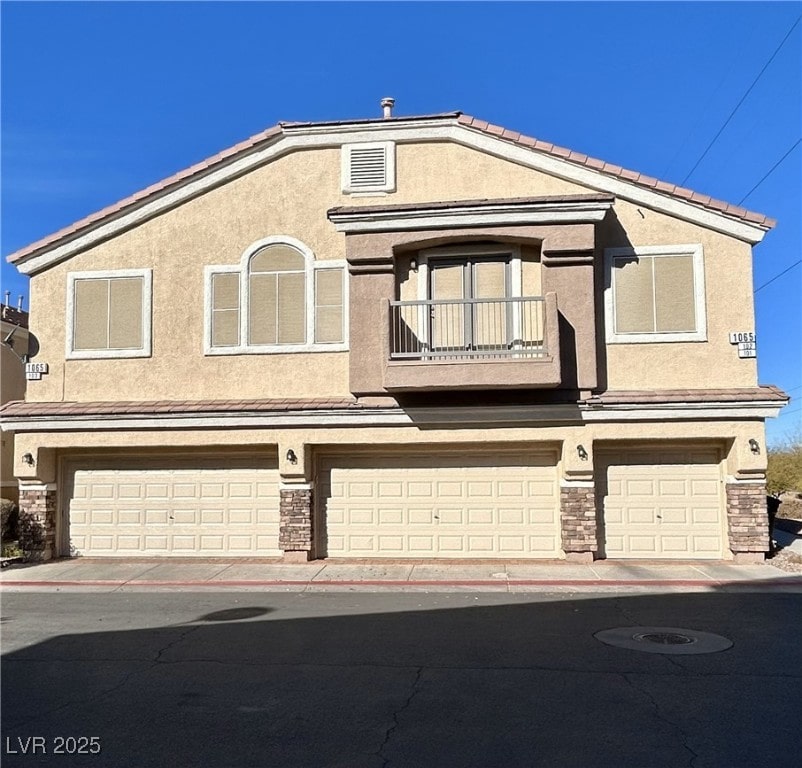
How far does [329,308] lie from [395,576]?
5465mm

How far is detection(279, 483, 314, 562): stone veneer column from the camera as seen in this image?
51.1 feet

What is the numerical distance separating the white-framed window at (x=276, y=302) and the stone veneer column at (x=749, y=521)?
8.09 m

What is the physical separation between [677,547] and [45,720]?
474 inches

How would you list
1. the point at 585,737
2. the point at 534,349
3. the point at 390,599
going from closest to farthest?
the point at 585,737 < the point at 390,599 < the point at 534,349

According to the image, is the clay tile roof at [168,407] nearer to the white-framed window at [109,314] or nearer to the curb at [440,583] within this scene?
the white-framed window at [109,314]

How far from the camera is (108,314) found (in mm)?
16656

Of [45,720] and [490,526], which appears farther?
[490,526]

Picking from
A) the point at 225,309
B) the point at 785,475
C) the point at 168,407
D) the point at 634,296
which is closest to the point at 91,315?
the point at 168,407

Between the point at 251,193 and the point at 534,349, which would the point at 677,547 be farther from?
the point at 251,193

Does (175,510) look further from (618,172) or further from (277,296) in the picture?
(618,172)

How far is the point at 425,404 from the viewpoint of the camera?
15422mm

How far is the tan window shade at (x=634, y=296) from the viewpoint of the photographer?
15398mm

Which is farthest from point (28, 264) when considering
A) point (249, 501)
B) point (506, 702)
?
point (506, 702)

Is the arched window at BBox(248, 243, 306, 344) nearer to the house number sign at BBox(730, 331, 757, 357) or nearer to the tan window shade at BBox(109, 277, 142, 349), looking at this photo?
the tan window shade at BBox(109, 277, 142, 349)
